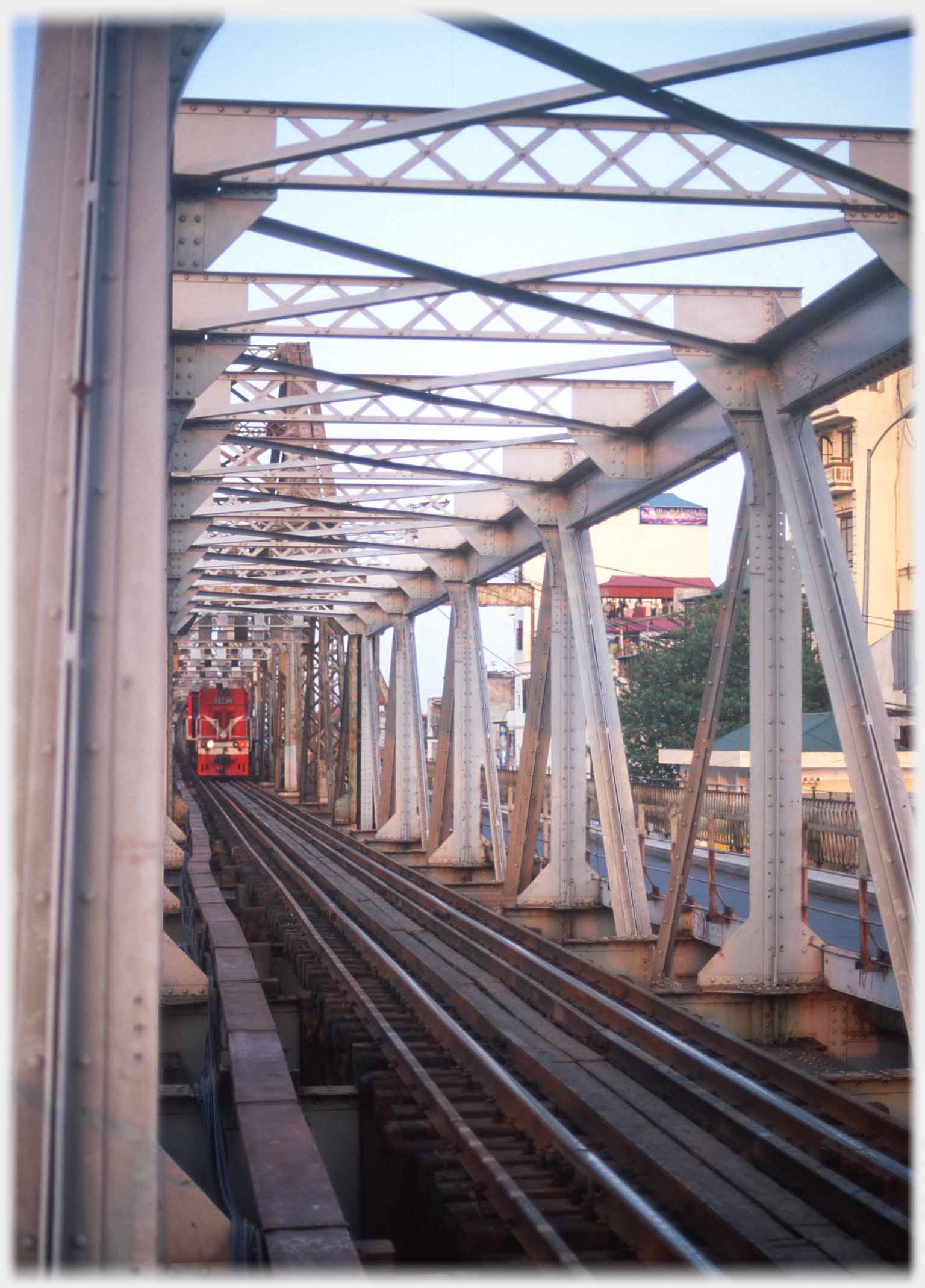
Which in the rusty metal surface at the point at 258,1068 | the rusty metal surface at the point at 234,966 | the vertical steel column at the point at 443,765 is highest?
the vertical steel column at the point at 443,765

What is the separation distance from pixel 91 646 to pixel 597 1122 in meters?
4.96

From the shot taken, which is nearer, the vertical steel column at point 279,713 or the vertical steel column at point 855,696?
the vertical steel column at point 855,696

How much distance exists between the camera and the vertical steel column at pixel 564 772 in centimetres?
1529

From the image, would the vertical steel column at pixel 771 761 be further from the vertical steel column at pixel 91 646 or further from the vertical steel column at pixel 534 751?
the vertical steel column at pixel 91 646

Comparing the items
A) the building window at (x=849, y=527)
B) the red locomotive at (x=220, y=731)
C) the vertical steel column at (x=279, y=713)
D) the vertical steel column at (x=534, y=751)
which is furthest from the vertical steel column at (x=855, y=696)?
the vertical steel column at (x=279, y=713)

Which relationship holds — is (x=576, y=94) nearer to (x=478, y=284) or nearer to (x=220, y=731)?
(x=478, y=284)

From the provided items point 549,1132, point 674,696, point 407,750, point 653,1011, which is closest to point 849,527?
point 674,696

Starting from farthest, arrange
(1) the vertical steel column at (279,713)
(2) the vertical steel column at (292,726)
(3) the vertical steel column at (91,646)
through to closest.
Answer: (1) the vertical steel column at (279,713), (2) the vertical steel column at (292,726), (3) the vertical steel column at (91,646)

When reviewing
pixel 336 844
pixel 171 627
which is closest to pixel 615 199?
pixel 171 627

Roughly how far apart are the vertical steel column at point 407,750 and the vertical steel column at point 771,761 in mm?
14123

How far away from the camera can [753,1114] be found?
307 inches

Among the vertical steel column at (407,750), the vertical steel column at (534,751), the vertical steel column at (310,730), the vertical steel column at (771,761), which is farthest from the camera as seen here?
the vertical steel column at (310,730)

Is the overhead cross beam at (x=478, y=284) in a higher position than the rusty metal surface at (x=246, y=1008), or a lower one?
higher

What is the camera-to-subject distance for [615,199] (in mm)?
7730
